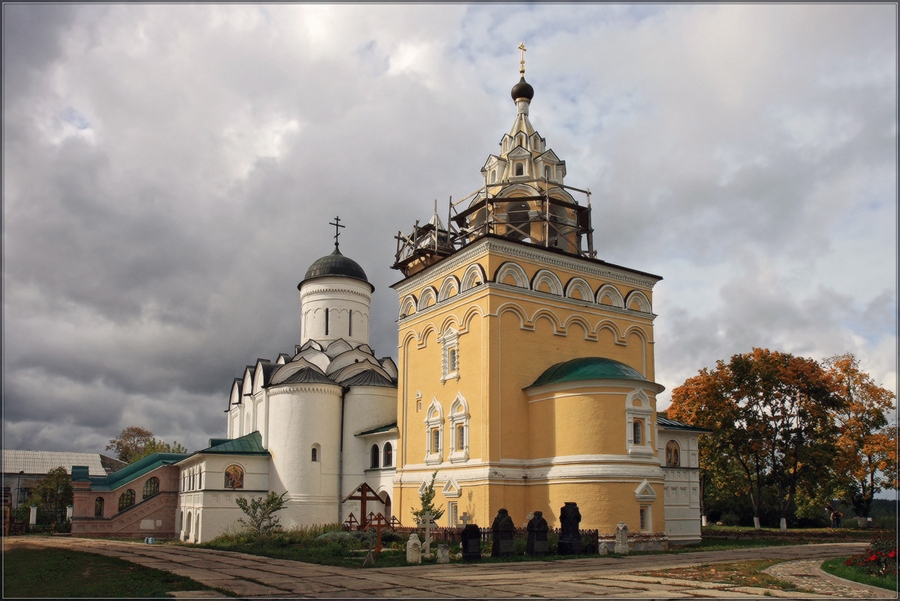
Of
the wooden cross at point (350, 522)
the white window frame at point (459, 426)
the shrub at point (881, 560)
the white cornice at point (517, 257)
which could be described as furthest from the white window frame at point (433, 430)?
the shrub at point (881, 560)

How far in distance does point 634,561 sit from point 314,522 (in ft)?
50.2

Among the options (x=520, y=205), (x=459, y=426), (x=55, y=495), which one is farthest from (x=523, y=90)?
(x=55, y=495)

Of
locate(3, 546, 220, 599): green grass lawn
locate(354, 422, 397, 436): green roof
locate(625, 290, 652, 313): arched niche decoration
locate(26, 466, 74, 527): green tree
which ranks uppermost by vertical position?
locate(625, 290, 652, 313): arched niche decoration

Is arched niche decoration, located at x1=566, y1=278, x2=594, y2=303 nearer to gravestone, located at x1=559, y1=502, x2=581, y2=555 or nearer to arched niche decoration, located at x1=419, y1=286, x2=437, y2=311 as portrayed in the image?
arched niche decoration, located at x1=419, y1=286, x2=437, y2=311

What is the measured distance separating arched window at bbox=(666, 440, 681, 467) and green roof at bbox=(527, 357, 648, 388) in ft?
19.2

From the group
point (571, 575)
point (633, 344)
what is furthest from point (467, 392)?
point (571, 575)

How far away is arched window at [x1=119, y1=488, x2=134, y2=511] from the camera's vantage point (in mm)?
35844

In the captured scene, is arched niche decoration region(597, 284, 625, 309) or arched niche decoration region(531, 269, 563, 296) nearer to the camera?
arched niche decoration region(531, 269, 563, 296)

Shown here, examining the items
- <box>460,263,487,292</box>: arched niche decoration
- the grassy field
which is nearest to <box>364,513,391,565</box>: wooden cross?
the grassy field

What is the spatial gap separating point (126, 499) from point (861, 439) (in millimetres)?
33425

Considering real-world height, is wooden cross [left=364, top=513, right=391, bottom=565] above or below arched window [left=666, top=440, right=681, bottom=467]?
below

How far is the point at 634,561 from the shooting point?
16969mm

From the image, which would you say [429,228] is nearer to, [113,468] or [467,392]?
[467,392]

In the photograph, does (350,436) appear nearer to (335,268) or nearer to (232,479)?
(232,479)
